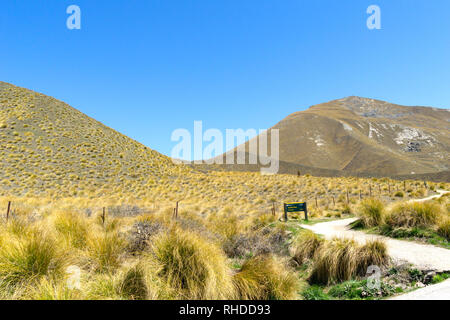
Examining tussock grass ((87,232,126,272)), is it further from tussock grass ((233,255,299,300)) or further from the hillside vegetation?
tussock grass ((233,255,299,300))

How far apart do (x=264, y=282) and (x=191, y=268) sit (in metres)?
1.55

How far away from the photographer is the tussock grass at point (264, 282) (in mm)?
5582

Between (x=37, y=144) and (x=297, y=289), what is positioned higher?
(x=37, y=144)

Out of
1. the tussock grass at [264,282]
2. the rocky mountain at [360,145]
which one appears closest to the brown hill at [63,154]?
the tussock grass at [264,282]

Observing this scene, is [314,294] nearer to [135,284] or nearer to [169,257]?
[169,257]

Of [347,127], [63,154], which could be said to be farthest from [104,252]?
[347,127]

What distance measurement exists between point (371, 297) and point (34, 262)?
6328 mm

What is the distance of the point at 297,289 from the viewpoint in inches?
247

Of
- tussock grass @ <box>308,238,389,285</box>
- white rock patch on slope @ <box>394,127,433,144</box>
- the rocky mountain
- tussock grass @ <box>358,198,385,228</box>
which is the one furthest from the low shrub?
white rock patch on slope @ <box>394,127,433,144</box>

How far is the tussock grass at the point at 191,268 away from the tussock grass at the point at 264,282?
0.95ft

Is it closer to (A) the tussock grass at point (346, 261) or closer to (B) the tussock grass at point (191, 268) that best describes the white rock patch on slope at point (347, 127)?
(A) the tussock grass at point (346, 261)
